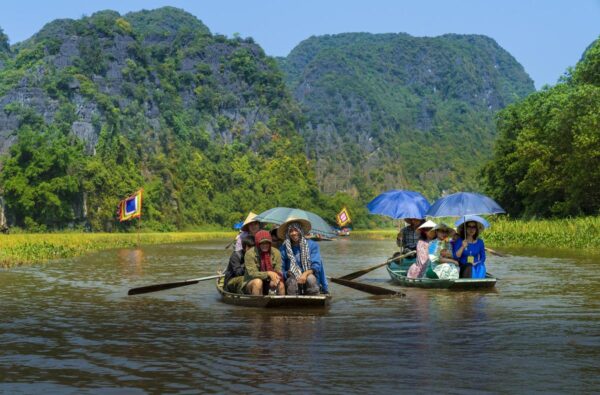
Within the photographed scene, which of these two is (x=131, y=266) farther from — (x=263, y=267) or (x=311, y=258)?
(x=311, y=258)

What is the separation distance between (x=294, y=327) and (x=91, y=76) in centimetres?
12550

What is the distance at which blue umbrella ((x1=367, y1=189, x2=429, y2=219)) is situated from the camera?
20.3m

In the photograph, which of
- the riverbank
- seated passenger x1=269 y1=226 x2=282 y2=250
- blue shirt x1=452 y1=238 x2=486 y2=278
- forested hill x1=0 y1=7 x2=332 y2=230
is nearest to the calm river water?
blue shirt x1=452 y1=238 x2=486 y2=278

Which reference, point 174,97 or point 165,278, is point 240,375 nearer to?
point 165,278

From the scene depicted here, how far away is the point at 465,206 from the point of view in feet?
62.5

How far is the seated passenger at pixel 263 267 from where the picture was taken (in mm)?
14383

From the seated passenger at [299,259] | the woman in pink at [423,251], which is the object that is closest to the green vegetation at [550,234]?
the woman in pink at [423,251]

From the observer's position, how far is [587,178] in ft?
148

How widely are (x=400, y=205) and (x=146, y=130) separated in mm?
106700

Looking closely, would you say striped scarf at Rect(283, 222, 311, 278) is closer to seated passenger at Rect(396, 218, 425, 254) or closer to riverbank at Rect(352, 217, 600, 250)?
seated passenger at Rect(396, 218, 425, 254)

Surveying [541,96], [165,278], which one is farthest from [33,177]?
[165,278]

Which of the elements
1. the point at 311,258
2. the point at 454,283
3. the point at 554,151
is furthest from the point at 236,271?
the point at 554,151

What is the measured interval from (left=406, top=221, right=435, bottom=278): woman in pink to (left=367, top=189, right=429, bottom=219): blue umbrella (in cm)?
140

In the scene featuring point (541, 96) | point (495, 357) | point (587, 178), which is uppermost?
point (541, 96)
